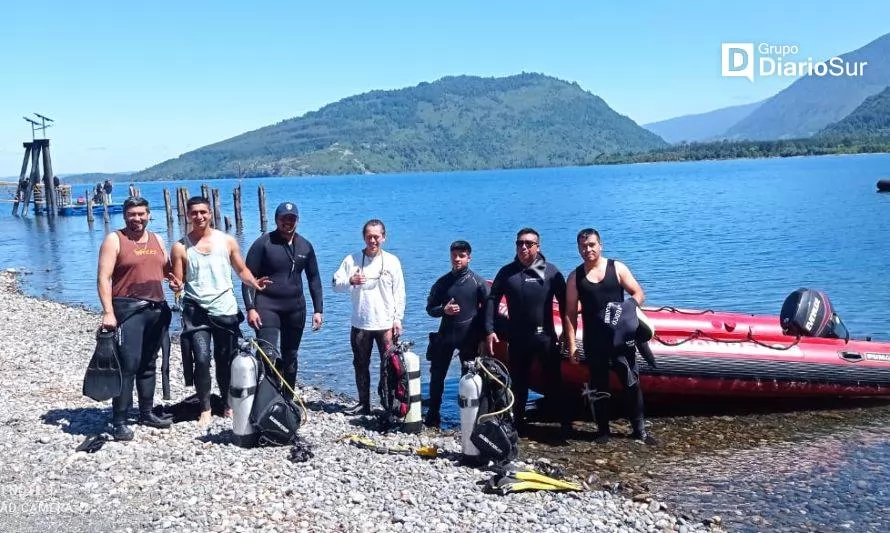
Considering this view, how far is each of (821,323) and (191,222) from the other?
751 cm

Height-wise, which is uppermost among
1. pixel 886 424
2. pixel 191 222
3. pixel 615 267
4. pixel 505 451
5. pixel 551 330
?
pixel 191 222

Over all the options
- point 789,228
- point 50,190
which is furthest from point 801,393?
point 50,190

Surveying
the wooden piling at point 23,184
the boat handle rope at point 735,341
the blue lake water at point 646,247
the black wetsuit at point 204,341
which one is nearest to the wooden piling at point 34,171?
the wooden piling at point 23,184

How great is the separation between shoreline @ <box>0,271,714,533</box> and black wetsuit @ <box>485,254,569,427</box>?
89cm

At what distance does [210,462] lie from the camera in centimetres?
652

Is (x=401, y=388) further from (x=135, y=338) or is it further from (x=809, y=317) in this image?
(x=809, y=317)

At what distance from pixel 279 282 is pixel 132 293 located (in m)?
1.27

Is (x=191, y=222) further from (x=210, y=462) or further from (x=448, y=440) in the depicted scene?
(x=448, y=440)

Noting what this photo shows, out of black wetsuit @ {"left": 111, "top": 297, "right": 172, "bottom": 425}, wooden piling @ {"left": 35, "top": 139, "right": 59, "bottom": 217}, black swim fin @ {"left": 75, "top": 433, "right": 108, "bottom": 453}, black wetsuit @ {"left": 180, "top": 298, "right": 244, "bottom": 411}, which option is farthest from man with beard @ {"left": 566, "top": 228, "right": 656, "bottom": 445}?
wooden piling @ {"left": 35, "top": 139, "right": 59, "bottom": 217}

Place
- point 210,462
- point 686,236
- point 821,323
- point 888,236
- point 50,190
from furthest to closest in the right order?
point 50,190, point 686,236, point 888,236, point 821,323, point 210,462

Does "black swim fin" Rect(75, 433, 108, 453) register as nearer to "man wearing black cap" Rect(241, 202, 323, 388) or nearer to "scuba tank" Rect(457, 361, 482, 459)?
→ "man wearing black cap" Rect(241, 202, 323, 388)

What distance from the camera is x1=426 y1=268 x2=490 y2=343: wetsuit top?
7.77 metres

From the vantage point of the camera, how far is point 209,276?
7086mm

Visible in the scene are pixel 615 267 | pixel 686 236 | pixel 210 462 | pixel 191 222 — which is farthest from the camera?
pixel 686 236
